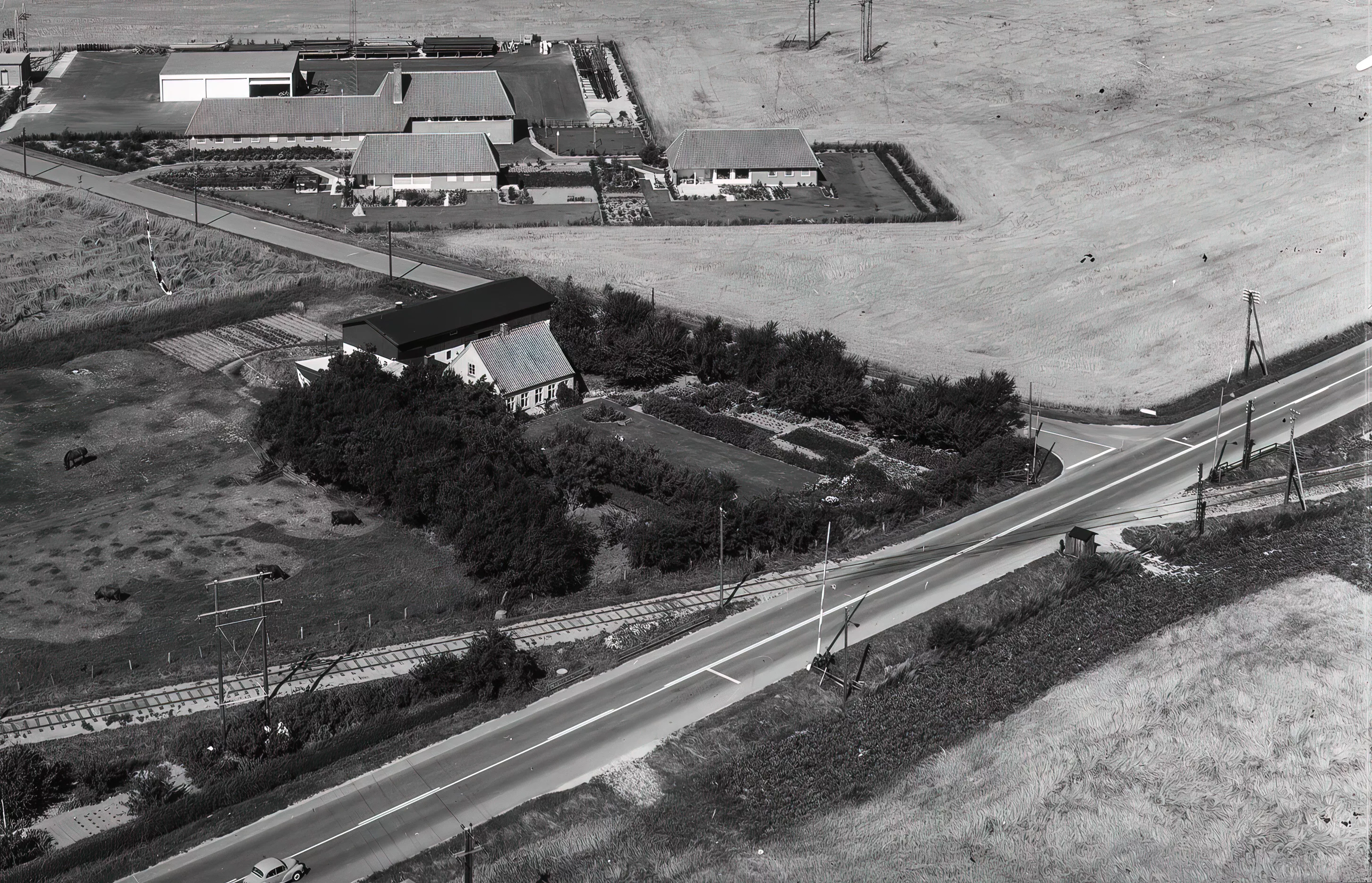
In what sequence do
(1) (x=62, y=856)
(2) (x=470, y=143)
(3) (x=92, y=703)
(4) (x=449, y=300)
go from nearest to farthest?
(1) (x=62, y=856)
(3) (x=92, y=703)
(4) (x=449, y=300)
(2) (x=470, y=143)

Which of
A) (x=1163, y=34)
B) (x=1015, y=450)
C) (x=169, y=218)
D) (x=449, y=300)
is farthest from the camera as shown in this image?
(x=1163, y=34)

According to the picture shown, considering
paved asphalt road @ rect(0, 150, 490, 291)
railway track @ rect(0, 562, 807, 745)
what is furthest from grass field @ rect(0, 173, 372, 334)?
railway track @ rect(0, 562, 807, 745)

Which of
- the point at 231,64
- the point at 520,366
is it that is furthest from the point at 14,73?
the point at 520,366

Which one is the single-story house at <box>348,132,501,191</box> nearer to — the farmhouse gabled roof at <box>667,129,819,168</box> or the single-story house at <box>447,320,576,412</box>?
the farmhouse gabled roof at <box>667,129,819,168</box>

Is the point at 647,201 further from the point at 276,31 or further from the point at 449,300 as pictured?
the point at 276,31

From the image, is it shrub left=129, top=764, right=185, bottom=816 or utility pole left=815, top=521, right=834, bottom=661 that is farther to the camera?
utility pole left=815, top=521, right=834, bottom=661

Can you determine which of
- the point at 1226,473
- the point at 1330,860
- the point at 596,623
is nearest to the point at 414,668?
the point at 596,623

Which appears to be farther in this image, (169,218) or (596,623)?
(169,218)
